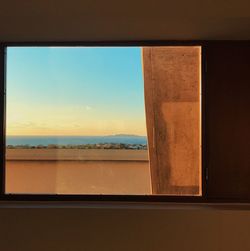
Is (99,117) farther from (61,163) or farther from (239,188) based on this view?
(239,188)

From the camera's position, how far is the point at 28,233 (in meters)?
2.11

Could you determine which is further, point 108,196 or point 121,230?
point 108,196

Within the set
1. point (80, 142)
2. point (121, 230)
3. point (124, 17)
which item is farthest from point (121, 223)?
point (124, 17)

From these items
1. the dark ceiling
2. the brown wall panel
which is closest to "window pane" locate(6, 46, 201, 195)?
the brown wall panel

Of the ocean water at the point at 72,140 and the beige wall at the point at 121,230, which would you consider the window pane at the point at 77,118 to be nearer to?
the ocean water at the point at 72,140

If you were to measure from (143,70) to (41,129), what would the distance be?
905mm

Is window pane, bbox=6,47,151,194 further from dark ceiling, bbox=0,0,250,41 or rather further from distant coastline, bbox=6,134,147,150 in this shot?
dark ceiling, bbox=0,0,250,41

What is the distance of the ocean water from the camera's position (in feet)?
7.98

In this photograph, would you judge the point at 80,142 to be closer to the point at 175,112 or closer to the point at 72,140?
the point at 72,140

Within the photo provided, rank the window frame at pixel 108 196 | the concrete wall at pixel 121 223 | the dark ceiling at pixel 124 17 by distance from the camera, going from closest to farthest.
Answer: the dark ceiling at pixel 124 17 < the concrete wall at pixel 121 223 < the window frame at pixel 108 196

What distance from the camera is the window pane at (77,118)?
7.98ft

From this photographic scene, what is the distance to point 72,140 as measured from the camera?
8.02ft

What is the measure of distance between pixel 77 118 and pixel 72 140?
17cm

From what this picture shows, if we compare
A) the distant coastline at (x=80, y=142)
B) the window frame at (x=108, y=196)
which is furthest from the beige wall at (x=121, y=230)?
the distant coastline at (x=80, y=142)
